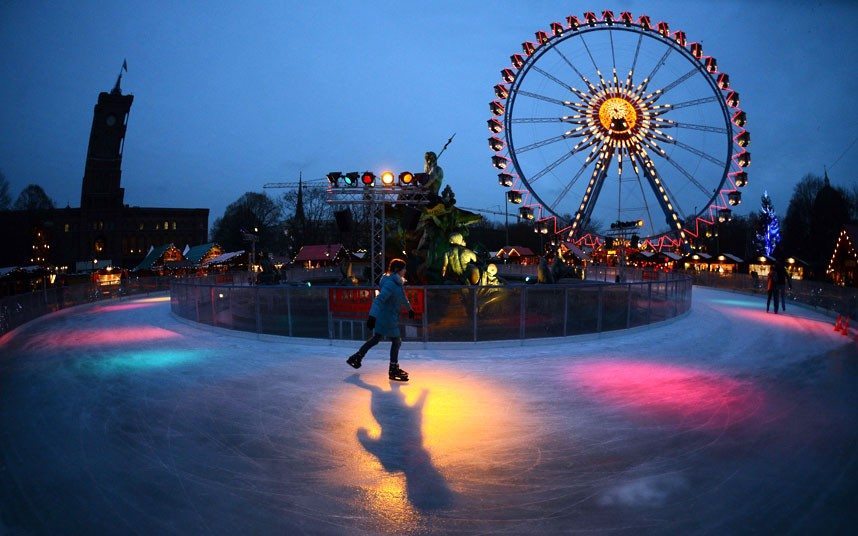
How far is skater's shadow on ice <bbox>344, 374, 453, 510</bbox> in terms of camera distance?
179 inches

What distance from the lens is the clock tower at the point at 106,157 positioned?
8244 centimetres

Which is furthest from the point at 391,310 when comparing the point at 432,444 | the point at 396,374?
the point at 432,444

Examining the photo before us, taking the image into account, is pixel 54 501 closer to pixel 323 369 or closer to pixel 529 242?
pixel 323 369

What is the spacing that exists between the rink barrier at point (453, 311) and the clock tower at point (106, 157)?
3035 inches

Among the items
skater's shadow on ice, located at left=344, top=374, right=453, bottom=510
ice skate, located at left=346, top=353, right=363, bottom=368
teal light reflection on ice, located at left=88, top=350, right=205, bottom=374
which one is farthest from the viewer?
teal light reflection on ice, located at left=88, top=350, right=205, bottom=374

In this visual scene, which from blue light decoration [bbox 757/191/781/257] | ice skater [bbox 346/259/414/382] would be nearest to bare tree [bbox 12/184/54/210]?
ice skater [bbox 346/259/414/382]

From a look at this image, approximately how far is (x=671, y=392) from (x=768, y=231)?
6817cm

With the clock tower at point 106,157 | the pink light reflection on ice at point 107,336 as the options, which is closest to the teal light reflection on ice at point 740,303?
the pink light reflection on ice at point 107,336

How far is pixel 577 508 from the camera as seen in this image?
4.29m

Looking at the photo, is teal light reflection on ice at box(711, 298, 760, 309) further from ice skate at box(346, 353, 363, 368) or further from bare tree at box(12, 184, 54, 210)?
bare tree at box(12, 184, 54, 210)

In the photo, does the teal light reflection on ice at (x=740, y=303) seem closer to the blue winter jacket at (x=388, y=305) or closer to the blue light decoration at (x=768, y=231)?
the blue winter jacket at (x=388, y=305)

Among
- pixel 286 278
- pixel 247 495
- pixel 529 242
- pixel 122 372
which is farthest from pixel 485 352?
pixel 529 242

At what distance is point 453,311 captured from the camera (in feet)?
38.6

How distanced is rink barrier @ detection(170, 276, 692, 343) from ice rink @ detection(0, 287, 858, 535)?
120 cm
